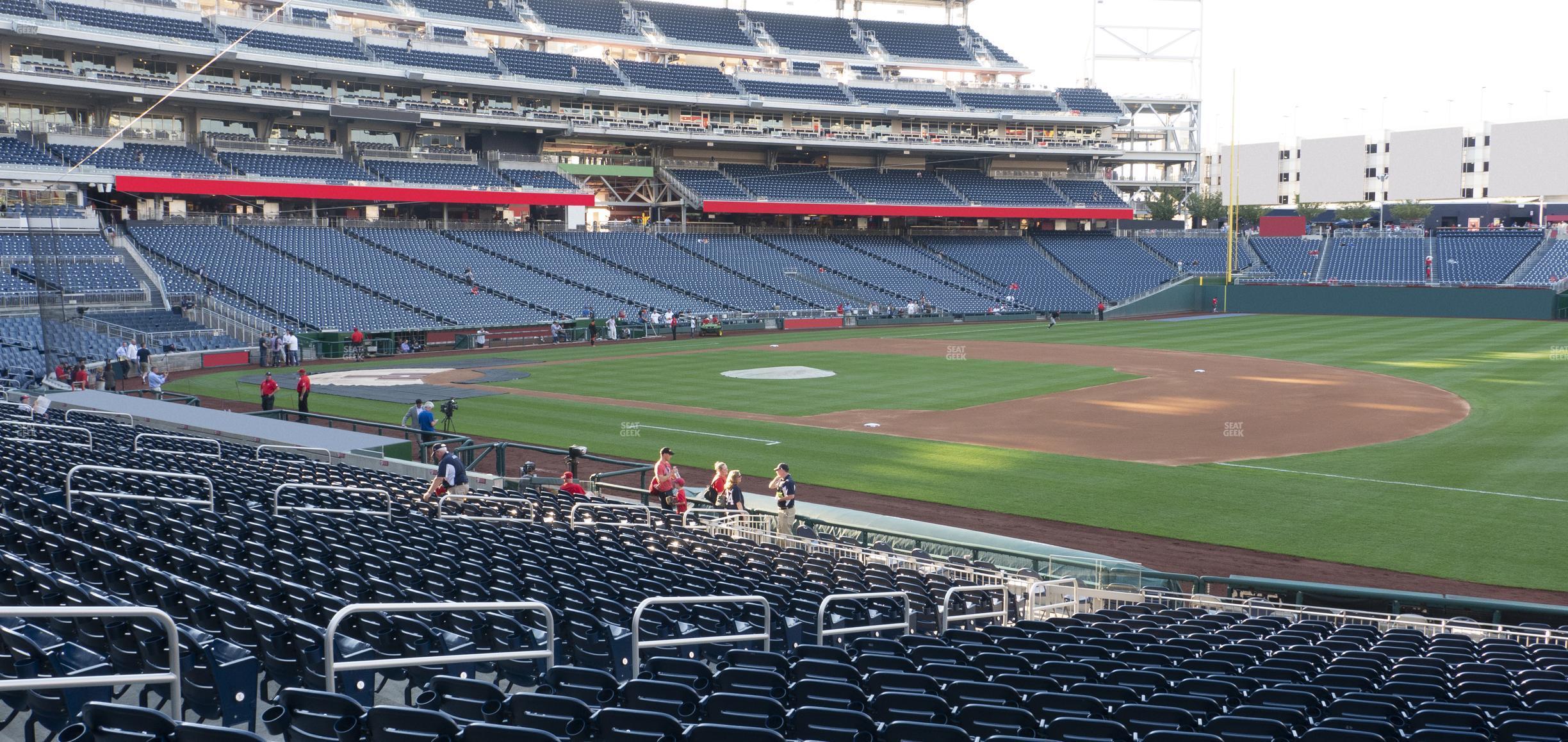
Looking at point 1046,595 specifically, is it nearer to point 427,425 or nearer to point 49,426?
point 427,425

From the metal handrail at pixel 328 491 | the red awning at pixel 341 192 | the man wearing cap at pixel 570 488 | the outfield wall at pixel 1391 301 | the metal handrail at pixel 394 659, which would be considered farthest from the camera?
the outfield wall at pixel 1391 301

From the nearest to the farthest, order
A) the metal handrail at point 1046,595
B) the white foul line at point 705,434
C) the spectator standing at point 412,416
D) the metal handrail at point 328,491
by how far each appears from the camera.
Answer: the metal handrail at point 1046,595 < the metal handrail at point 328,491 < the spectator standing at point 412,416 < the white foul line at point 705,434

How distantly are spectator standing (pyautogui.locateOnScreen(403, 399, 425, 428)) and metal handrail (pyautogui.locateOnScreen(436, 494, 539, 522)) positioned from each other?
8.41 meters

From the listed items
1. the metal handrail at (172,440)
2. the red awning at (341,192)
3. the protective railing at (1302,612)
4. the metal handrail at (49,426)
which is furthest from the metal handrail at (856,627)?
the red awning at (341,192)

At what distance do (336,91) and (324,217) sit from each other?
747 centimetres

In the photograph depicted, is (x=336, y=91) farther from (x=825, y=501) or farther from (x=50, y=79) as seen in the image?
(x=825, y=501)

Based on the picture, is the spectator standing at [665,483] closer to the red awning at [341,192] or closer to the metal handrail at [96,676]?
the metal handrail at [96,676]

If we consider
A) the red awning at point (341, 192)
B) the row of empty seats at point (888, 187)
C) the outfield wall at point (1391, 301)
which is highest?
the row of empty seats at point (888, 187)

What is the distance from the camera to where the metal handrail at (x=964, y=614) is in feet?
35.9

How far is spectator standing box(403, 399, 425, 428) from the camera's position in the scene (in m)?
26.0

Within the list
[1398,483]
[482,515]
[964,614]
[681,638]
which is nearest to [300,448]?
[482,515]

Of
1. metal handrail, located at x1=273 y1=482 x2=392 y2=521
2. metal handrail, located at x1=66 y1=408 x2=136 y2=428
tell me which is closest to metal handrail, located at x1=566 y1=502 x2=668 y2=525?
metal handrail, located at x1=273 y1=482 x2=392 y2=521

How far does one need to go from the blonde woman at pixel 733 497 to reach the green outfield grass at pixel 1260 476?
4.28 metres

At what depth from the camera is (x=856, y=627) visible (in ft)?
35.1
